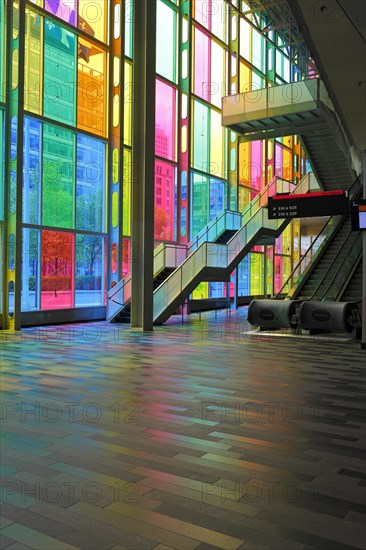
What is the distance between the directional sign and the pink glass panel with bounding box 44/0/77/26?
8.18m

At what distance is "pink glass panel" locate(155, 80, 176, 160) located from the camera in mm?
18984

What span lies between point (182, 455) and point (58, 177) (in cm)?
1230

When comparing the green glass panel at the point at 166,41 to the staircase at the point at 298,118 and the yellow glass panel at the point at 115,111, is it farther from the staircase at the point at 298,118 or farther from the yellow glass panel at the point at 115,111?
the yellow glass panel at the point at 115,111

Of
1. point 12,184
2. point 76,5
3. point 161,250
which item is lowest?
point 161,250

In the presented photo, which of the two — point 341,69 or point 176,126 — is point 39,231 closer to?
point 176,126

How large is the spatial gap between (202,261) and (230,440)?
11585 mm

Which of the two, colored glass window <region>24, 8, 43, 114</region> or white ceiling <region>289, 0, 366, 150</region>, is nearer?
white ceiling <region>289, 0, 366, 150</region>

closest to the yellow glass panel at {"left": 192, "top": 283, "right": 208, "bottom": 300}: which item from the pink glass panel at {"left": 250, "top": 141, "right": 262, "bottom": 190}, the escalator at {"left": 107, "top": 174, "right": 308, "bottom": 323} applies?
the escalator at {"left": 107, "top": 174, "right": 308, "bottom": 323}

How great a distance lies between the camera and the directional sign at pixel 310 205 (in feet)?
37.8

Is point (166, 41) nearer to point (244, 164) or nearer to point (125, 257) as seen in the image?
point (244, 164)

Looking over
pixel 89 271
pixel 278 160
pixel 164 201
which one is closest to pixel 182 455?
pixel 89 271

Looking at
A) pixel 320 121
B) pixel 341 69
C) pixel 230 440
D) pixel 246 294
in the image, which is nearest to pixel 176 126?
pixel 320 121

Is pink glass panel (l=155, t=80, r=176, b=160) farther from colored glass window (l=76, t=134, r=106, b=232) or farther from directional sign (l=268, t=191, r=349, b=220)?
directional sign (l=268, t=191, r=349, b=220)

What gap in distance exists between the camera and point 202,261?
15.6 metres
